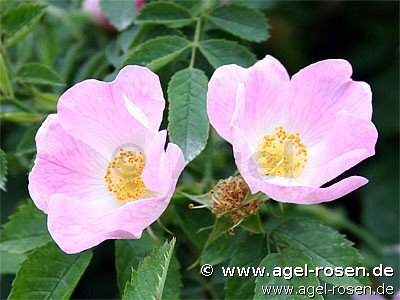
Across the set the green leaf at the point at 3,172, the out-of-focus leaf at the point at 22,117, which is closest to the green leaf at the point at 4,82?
the out-of-focus leaf at the point at 22,117

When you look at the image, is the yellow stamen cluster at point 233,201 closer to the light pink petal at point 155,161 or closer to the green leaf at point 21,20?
the light pink petal at point 155,161

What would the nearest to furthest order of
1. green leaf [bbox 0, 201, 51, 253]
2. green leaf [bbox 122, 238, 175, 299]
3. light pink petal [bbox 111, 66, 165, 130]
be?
green leaf [bbox 122, 238, 175, 299] < light pink petal [bbox 111, 66, 165, 130] < green leaf [bbox 0, 201, 51, 253]

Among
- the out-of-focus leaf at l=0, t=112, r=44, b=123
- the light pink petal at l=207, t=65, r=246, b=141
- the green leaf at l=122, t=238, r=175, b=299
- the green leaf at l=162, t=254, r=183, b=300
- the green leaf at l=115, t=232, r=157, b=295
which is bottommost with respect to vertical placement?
the green leaf at l=162, t=254, r=183, b=300

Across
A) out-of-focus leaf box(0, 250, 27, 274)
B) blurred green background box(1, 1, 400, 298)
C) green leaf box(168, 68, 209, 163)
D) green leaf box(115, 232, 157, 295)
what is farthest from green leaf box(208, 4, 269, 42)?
out-of-focus leaf box(0, 250, 27, 274)

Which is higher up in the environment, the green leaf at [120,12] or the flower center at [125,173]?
the green leaf at [120,12]

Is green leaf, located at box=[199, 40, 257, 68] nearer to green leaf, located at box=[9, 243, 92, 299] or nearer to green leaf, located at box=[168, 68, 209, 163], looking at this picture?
green leaf, located at box=[168, 68, 209, 163]

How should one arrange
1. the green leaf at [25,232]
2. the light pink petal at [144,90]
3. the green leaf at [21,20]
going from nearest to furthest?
the light pink petal at [144,90], the green leaf at [25,232], the green leaf at [21,20]

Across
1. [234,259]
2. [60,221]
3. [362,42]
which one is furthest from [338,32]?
[60,221]
